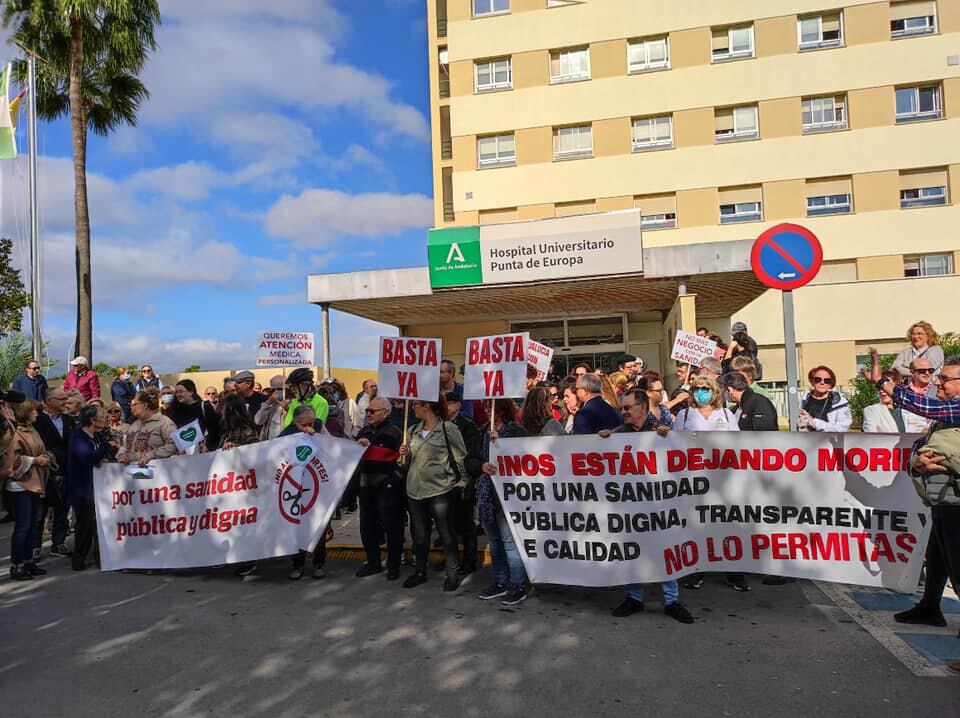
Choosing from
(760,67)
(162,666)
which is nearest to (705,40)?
(760,67)

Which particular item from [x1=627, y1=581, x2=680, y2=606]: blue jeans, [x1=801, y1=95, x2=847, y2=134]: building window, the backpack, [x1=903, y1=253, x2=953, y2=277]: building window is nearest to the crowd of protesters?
[x1=627, y1=581, x2=680, y2=606]: blue jeans

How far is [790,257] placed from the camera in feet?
22.8

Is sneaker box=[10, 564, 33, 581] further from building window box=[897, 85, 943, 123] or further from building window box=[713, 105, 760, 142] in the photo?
building window box=[897, 85, 943, 123]

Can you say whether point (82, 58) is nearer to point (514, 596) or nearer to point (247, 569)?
point (247, 569)

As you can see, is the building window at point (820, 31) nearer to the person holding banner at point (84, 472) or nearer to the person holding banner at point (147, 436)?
the person holding banner at point (147, 436)

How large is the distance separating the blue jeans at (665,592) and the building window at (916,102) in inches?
896

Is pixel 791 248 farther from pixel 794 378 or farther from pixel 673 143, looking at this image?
pixel 673 143

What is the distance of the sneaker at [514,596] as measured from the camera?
5828 millimetres

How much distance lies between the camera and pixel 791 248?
6.96 meters

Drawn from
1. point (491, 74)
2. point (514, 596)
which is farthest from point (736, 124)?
point (514, 596)

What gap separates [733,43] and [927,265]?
9541mm

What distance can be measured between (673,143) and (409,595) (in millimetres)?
21134

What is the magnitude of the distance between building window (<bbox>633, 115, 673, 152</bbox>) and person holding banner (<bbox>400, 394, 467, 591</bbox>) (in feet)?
65.3

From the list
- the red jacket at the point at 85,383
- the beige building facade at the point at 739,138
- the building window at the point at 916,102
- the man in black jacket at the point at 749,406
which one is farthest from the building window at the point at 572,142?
the man in black jacket at the point at 749,406
